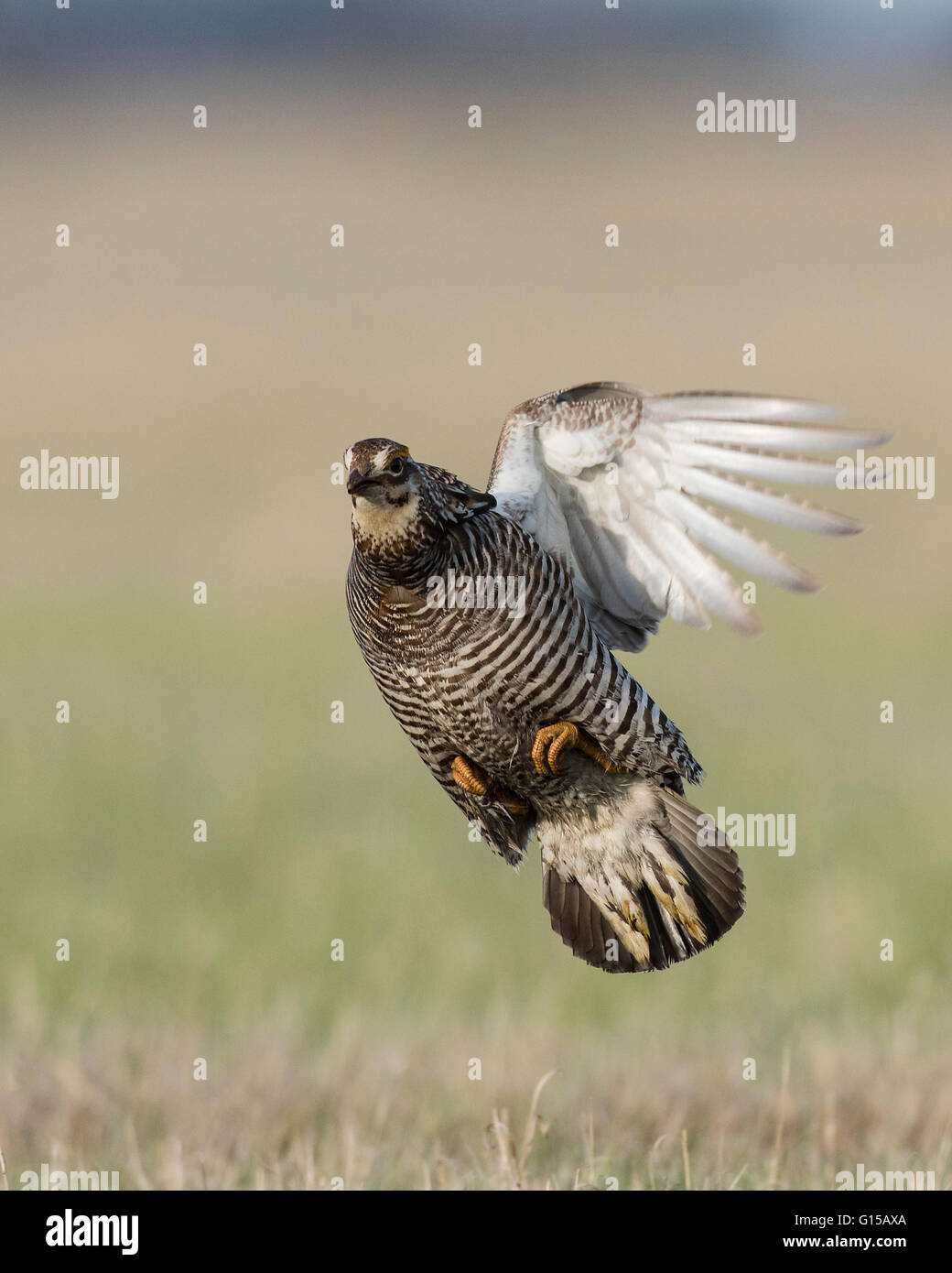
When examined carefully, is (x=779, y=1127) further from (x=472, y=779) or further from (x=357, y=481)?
(x=357, y=481)

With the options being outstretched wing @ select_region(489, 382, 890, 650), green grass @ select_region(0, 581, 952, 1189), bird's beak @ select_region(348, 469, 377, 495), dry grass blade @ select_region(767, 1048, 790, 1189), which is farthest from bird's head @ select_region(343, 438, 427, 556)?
dry grass blade @ select_region(767, 1048, 790, 1189)

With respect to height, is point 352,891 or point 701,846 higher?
point 701,846

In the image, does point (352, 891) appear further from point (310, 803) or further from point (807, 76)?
point (807, 76)

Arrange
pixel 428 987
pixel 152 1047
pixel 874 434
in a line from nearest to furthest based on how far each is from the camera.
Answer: pixel 874 434 < pixel 152 1047 < pixel 428 987

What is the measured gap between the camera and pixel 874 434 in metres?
5.26

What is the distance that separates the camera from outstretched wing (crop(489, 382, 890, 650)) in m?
5.65

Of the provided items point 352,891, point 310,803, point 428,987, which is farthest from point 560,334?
point 428,987

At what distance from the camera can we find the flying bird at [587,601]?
566cm

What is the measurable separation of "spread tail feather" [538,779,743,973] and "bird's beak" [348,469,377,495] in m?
1.58

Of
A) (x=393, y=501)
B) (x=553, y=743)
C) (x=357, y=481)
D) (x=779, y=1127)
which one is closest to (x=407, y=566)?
(x=393, y=501)

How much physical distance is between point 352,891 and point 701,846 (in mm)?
6881

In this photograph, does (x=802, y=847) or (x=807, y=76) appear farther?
(x=807, y=76)

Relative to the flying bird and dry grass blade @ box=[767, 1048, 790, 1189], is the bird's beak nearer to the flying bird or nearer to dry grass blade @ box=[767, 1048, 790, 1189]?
A: the flying bird

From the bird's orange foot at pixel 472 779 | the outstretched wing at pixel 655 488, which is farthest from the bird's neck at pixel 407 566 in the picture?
the bird's orange foot at pixel 472 779
